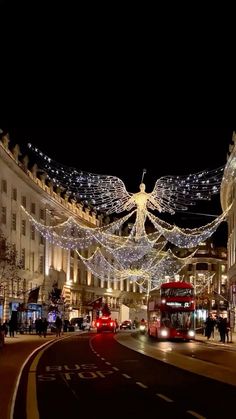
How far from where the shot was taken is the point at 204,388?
1755 cm

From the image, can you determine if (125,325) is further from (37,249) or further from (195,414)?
(195,414)

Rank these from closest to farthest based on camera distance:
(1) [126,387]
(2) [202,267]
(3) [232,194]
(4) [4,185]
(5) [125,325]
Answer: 1. (1) [126,387]
2. (4) [4,185]
3. (3) [232,194]
4. (5) [125,325]
5. (2) [202,267]

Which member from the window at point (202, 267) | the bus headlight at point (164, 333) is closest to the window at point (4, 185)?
the bus headlight at point (164, 333)

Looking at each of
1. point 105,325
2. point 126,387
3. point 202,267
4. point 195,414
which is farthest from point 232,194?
point 202,267

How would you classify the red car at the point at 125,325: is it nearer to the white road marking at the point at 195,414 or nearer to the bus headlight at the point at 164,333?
the bus headlight at the point at 164,333

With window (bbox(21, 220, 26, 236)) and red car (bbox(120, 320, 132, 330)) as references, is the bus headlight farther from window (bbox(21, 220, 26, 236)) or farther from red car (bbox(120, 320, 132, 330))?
red car (bbox(120, 320, 132, 330))

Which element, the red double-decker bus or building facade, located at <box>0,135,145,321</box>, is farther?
building facade, located at <box>0,135,145,321</box>

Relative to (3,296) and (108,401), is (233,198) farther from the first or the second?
(108,401)

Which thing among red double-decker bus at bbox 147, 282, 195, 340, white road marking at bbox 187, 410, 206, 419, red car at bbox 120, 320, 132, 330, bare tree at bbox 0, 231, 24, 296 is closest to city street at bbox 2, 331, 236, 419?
white road marking at bbox 187, 410, 206, 419

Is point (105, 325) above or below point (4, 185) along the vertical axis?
below

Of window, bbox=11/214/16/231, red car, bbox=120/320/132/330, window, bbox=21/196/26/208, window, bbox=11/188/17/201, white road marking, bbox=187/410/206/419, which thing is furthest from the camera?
red car, bbox=120/320/132/330

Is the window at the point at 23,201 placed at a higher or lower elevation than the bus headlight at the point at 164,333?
higher

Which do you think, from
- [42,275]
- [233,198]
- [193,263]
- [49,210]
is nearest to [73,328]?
[42,275]

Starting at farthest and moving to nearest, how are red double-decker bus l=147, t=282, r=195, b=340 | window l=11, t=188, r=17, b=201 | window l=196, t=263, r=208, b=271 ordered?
window l=196, t=263, r=208, b=271, window l=11, t=188, r=17, b=201, red double-decker bus l=147, t=282, r=195, b=340
